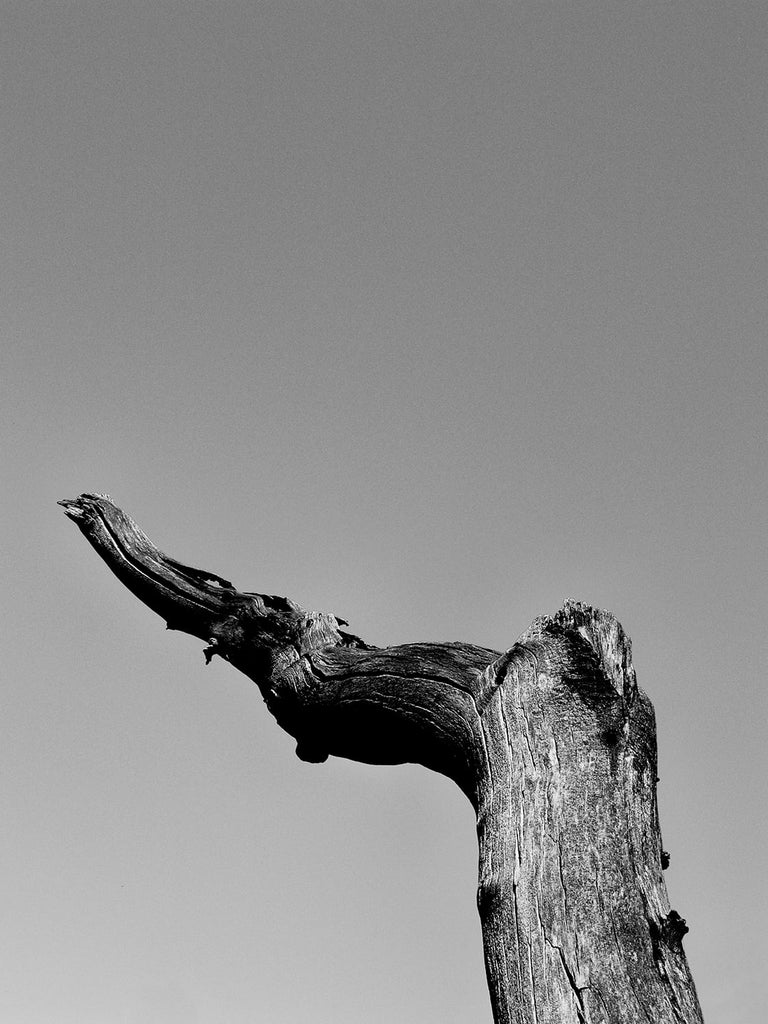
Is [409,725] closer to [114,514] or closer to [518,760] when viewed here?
[518,760]

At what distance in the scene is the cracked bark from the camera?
2.16 m

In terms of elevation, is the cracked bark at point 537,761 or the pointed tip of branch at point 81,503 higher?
the pointed tip of branch at point 81,503

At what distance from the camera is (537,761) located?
258 cm

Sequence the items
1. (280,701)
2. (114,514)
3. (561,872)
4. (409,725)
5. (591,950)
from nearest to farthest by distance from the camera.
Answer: (591,950)
(561,872)
(409,725)
(280,701)
(114,514)

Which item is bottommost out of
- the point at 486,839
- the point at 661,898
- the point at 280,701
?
the point at 661,898

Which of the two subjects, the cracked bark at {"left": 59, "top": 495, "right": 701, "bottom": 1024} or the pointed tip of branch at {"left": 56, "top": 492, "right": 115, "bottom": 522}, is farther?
the pointed tip of branch at {"left": 56, "top": 492, "right": 115, "bottom": 522}

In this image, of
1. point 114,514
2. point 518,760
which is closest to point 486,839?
point 518,760

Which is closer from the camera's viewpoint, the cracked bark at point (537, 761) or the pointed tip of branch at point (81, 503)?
the cracked bark at point (537, 761)

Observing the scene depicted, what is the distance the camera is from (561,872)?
2.32 meters

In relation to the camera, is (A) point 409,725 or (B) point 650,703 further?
(A) point 409,725

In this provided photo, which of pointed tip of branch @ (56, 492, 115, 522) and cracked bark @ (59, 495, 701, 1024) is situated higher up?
pointed tip of branch @ (56, 492, 115, 522)

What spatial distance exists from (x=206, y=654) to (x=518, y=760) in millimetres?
1740

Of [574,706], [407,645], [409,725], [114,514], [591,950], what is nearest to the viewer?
[591,950]

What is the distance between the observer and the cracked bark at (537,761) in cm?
216
